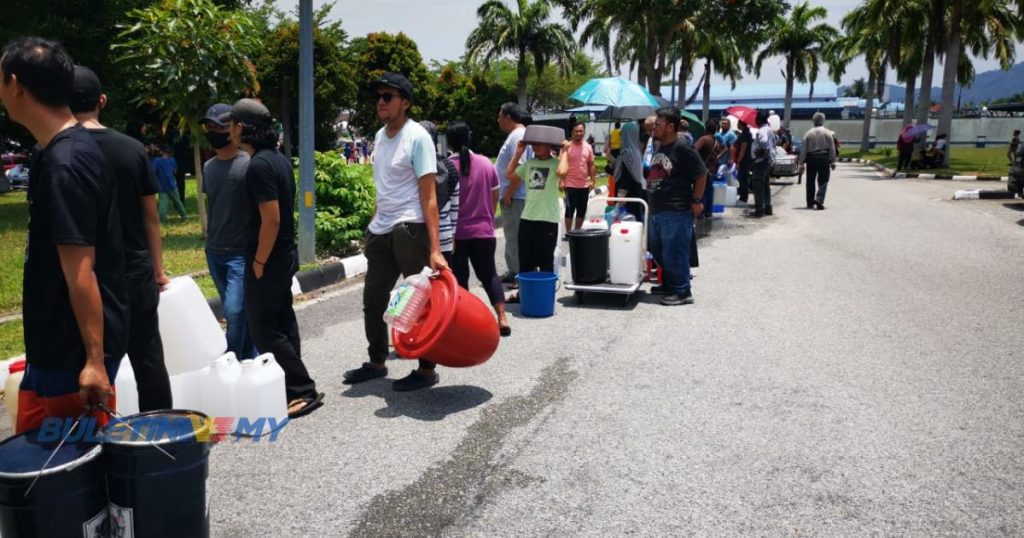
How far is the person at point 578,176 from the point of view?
9.00m

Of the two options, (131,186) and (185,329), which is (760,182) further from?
(131,186)

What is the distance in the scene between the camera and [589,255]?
742cm

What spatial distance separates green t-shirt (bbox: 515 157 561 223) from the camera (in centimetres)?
712

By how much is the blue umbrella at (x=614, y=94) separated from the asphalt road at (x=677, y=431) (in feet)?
23.7

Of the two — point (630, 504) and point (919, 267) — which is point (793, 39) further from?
point (630, 504)

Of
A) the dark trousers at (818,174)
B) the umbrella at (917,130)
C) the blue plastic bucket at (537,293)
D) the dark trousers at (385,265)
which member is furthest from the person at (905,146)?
the dark trousers at (385,265)

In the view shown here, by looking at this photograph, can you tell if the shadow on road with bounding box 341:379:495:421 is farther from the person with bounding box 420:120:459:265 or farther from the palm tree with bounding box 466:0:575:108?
the palm tree with bounding box 466:0:575:108

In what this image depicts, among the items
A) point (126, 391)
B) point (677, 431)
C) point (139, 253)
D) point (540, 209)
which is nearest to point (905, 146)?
point (540, 209)

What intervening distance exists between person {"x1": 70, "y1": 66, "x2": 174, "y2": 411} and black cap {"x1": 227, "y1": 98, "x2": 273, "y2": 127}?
1.19 metres

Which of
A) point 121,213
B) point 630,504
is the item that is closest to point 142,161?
point 121,213

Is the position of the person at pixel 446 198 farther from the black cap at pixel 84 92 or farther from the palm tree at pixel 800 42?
the palm tree at pixel 800 42

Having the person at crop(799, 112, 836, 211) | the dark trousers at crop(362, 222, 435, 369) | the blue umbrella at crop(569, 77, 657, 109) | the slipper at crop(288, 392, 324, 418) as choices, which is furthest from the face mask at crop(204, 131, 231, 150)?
the person at crop(799, 112, 836, 211)

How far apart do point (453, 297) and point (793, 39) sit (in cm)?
5583

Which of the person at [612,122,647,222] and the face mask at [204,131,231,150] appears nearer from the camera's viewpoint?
the face mask at [204,131,231,150]
